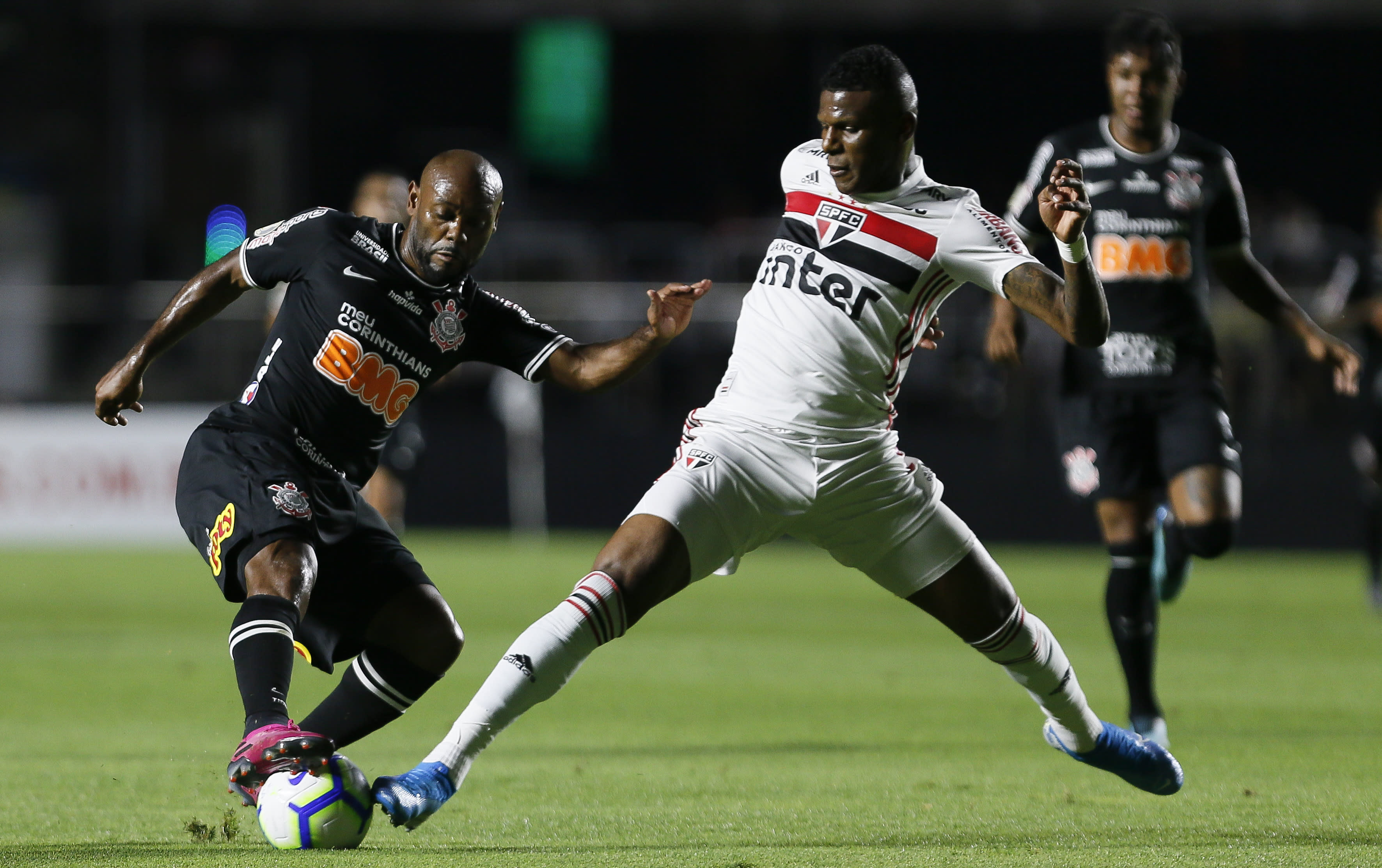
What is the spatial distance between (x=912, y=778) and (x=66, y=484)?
13748mm

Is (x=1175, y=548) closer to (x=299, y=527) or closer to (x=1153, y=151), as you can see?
(x=1153, y=151)

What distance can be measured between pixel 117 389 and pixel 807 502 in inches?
76.4

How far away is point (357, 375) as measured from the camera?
16.9 ft

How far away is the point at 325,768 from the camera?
437 cm

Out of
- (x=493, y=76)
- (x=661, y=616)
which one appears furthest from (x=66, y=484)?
(x=493, y=76)

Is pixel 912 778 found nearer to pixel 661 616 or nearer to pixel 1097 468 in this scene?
pixel 1097 468

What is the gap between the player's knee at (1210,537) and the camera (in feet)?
21.9

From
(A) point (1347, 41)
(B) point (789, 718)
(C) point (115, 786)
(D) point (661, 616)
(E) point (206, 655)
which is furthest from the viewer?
(A) point (1347, 41)

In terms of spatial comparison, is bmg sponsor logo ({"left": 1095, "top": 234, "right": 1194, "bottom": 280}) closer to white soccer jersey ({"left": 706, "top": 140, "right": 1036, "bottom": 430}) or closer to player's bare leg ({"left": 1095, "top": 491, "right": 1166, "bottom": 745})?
player's bare leg ({"left": 1095, "top": 491, "right": 1166, "bottom": 745})

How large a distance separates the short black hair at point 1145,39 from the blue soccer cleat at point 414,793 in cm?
378

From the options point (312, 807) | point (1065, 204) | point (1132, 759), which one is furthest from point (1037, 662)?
point (312, 807)

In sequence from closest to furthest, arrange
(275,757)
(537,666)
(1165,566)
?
(275,757), (537,666), (1165,566)

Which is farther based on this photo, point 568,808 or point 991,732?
point 991,732

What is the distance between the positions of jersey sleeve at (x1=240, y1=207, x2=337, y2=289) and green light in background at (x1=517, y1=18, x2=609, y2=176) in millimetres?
19629
